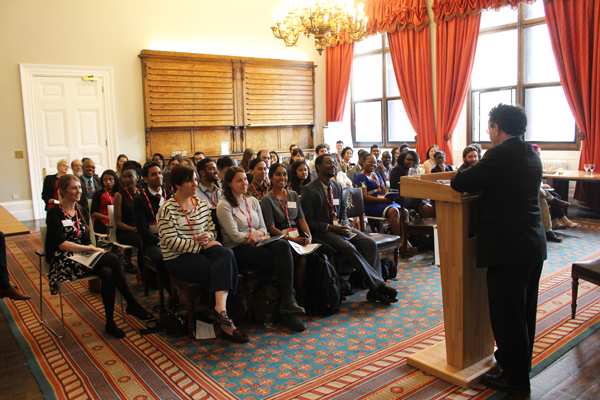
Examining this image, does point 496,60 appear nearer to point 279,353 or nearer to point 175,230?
point 175,230

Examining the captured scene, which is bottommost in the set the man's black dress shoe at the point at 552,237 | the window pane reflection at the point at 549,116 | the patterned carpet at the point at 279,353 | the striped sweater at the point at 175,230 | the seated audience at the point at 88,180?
the patterned carpet at the point at 279,353

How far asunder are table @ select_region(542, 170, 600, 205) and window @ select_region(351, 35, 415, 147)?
371 cm

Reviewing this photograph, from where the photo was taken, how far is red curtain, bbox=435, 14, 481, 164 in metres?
8.66

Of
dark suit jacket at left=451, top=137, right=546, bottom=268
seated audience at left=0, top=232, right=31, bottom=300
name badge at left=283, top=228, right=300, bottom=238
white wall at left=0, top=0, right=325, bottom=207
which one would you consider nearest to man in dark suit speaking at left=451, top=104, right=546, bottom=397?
dark suit jacket at left=451, top=137, right=546, bottom=268

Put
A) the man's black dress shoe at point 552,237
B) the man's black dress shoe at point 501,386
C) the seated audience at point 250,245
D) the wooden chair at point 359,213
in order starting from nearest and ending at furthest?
the man's black dress shoe at point 501,386
the seated audience at point 250,245
the wooden chair at point 359,213
the man's black dress shoe at point 552,237

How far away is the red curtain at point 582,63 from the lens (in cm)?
707

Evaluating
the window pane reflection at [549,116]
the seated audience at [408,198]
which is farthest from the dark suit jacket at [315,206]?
the window pane reflection at [549,116]

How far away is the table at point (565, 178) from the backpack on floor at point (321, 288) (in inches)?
188

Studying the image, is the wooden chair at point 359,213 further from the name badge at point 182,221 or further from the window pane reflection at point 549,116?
the window pane reflection at point 549,116

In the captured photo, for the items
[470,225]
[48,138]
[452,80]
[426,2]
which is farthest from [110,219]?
[426,2]

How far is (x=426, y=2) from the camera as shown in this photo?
930 centimetres

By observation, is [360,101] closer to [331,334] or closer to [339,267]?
[339,267]

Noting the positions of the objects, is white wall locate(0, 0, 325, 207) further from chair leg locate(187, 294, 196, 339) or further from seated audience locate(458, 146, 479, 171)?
chair leg locate(187, 294, 196, 339)

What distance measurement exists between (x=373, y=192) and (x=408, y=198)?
1.45ft
